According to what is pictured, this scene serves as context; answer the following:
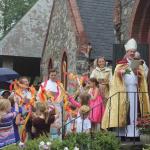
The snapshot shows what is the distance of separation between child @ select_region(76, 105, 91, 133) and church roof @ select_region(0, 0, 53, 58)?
1713cm

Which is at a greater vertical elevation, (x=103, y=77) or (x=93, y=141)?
(x=103, y=77)

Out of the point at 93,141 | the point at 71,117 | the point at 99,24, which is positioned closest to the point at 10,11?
the point at 99,24

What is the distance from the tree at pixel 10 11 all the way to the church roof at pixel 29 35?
1795 cm

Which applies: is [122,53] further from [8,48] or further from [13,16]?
[13,16]

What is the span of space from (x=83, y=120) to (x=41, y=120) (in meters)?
0.96

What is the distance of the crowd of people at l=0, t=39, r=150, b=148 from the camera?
9.45 meters

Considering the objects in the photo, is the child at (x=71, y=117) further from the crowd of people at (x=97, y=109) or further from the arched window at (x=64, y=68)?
the arched window at (x=64, y=68)

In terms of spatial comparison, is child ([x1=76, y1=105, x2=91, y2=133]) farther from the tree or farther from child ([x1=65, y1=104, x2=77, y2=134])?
the tree

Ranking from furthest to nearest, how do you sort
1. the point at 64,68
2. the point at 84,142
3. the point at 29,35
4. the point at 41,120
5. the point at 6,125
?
the point at 29,35 < the point at 64,68 < the point at 41,120 < the point at 6,125 < the point at 84,142

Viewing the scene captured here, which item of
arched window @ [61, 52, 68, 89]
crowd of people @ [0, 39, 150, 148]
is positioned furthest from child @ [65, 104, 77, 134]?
arched window @ [61, 52, 68, 89]

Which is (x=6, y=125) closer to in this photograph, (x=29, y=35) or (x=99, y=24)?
(x=99, y=24)

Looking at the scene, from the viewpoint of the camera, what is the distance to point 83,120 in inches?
391

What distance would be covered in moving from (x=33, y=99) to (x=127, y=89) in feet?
7.48

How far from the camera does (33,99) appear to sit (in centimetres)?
1114
